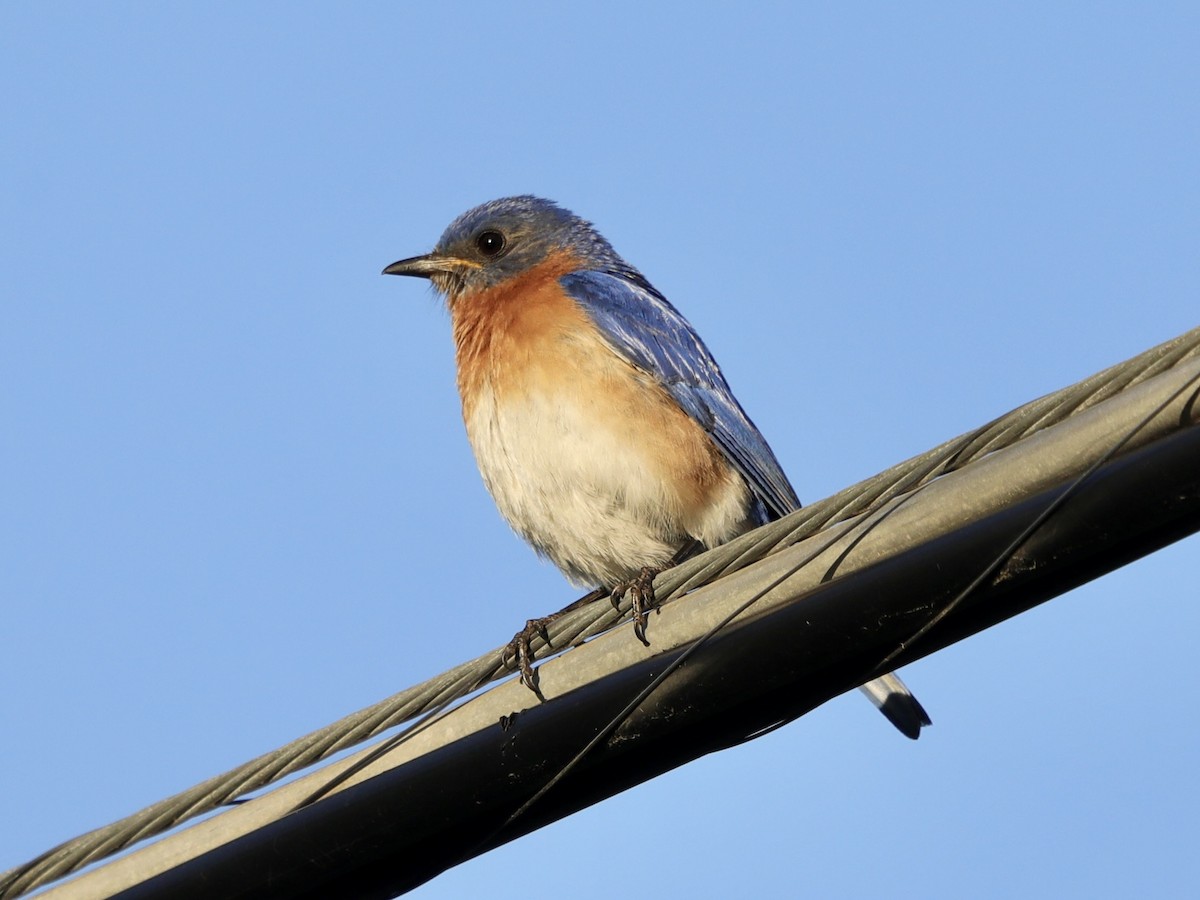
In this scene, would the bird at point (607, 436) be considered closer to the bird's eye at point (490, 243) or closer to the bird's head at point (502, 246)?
the bird's head at point (502, 246)

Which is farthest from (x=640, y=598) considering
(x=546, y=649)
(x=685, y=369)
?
(x=685, y=369)

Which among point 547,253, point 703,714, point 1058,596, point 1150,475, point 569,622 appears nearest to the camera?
point 1150,475

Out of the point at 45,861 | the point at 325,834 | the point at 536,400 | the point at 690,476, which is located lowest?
the point at 325,834

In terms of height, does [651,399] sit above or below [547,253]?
below

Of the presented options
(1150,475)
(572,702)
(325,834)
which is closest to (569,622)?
(572,702)

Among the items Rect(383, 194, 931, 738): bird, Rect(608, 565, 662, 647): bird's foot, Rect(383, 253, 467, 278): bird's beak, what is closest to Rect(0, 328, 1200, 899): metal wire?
Rect(608, 565, 662, 647): bird's foot

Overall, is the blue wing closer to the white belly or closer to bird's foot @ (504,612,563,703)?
the white belly

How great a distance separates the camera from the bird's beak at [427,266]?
31.3 ft

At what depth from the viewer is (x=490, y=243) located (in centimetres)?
965

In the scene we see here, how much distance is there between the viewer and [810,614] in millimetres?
3939

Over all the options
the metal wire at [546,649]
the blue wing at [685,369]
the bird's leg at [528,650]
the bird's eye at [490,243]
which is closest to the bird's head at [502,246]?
the bird's eye at [490,243]

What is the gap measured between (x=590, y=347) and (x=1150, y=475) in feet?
15.0

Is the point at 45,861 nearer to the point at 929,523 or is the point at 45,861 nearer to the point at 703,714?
the point at 703,714

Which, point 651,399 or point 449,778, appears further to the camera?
point 651,399
